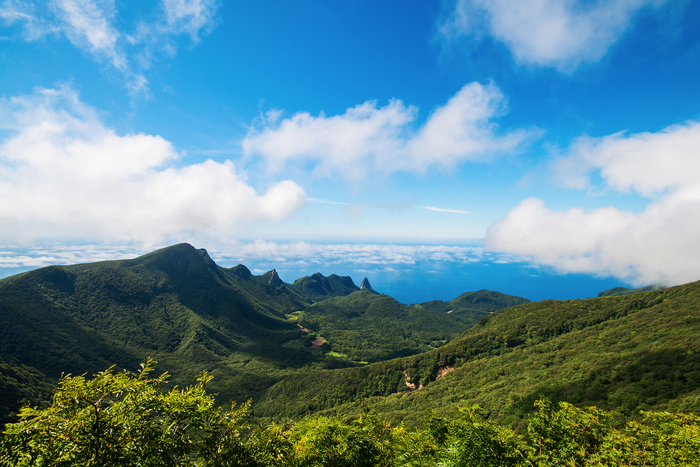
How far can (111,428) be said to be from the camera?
26.0 feet

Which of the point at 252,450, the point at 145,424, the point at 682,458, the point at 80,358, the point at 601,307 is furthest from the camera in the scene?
the point at 80,358

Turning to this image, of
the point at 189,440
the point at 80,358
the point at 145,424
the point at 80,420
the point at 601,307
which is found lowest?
the point at 80,358

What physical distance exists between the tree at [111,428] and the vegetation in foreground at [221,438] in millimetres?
29

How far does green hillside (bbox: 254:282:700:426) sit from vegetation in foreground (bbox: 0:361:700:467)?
15474mm

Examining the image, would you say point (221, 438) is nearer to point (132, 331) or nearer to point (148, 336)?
point (148, 336)

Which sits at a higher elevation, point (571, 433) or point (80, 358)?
point (571, 433)

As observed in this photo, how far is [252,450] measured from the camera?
37.6ft

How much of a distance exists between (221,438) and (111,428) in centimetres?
393

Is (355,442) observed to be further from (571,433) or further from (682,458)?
(682,458)

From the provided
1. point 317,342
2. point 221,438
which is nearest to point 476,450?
point 221,438

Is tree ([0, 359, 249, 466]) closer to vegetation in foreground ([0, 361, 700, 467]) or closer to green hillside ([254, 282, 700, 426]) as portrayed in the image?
vegetation in foreground ([0, 361, 700, 467])

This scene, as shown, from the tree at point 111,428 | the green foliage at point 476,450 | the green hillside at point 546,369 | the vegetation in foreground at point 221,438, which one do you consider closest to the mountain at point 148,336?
the green hillside at point 546,369

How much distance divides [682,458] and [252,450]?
23354 mm

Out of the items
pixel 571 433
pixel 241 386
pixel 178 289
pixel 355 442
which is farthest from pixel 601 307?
pixel 178 289
